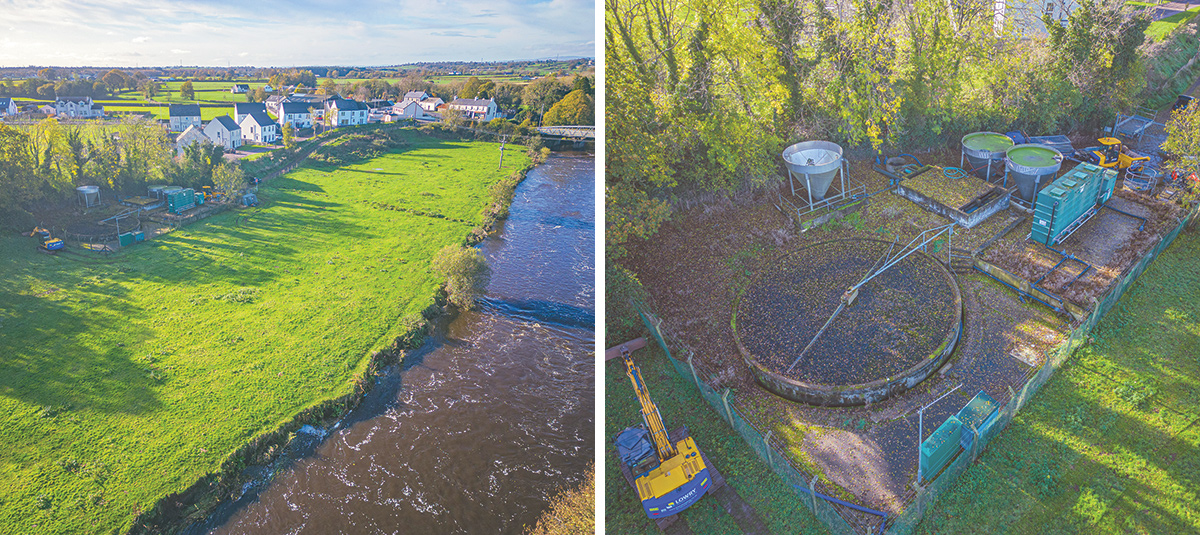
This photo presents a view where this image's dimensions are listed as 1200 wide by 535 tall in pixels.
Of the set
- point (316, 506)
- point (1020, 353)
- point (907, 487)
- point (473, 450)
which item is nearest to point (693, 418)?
point (907, 487)

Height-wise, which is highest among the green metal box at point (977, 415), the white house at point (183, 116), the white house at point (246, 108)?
the white house at point (246, 108)

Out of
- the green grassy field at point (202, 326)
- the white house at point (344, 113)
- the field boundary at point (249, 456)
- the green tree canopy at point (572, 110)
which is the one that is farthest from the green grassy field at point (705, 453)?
the white house at point (344, 113)

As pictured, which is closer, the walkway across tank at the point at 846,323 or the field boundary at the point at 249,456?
the field boundary at the point at 249,456

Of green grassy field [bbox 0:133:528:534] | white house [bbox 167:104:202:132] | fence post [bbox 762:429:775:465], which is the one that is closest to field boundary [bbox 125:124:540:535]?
green grassy field [bbox 0:133:528:534]

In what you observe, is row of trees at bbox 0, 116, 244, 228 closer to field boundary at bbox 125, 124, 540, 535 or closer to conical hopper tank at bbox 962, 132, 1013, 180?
field boundary at bbox 125, 124, 540, 535

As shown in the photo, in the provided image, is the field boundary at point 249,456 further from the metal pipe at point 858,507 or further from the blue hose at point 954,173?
the blue hose at point 954,173

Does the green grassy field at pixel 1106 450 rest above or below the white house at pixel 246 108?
below
